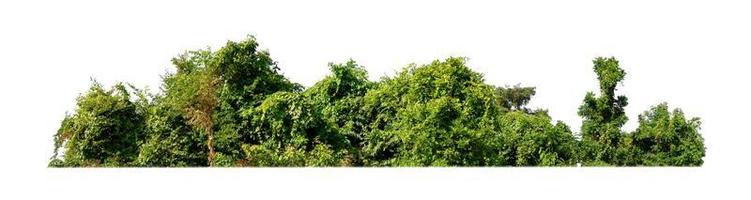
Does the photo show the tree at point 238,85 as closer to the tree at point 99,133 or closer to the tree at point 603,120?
the tree at point 99,133

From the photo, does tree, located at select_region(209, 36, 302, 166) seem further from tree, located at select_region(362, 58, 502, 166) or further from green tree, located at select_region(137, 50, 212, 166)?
tree, located at select_region(362, 58, 502, 166)

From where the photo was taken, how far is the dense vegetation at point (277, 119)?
16.7 metres

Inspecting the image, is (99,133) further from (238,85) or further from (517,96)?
(517,96)

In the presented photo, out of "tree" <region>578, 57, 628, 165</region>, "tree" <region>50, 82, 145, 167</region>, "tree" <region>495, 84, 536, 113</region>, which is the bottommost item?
"tree" <region>50, 82, 145, 167</region>

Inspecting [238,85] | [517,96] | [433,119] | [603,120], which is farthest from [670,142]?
[238,85]

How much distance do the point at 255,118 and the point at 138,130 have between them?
3.14 m

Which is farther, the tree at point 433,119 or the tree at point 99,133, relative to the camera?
the tree at point 99,133

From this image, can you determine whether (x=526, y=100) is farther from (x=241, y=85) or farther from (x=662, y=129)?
(x=241, y=85)

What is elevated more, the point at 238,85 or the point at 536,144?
the point at 238,85

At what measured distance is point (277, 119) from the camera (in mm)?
16641

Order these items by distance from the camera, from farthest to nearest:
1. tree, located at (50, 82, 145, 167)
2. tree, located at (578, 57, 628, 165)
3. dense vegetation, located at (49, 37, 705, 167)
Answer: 1. tree, located at (578, 57, 628, 165)
2. tree, located at (50, 82, 145, 167)
3. dense vegetation, located at (49, 37, 705, 167)

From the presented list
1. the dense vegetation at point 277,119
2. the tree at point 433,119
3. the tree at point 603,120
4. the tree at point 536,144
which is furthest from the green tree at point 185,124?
the tree at point 603,120

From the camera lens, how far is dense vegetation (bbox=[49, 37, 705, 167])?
54.9 feet

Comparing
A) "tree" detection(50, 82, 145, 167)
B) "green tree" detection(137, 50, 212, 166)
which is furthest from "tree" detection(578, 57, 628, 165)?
"tree" detection(50, 82, 145, 167)
